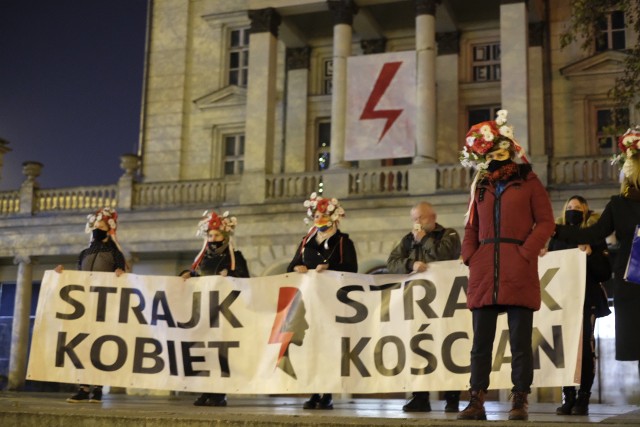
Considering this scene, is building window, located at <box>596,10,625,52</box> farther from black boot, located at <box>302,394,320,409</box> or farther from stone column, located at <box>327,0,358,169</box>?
black boot, located at <box>302,394,320,409</box>

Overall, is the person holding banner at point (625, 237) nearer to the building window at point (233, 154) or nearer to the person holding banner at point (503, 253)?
the person holding banner at point (503, 253)

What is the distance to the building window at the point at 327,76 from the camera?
87.4 ft

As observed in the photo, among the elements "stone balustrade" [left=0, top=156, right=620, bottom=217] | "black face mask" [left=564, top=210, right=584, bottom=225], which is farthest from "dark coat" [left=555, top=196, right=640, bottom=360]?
"stone balustrade" [left=0, top=156, right=620, bottom=217]

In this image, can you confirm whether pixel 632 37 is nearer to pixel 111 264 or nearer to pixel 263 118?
pixel 263 118

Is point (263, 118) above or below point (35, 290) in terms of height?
above

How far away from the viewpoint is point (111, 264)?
1090cm

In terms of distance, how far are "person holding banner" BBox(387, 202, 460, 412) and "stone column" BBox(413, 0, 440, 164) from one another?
1258cm

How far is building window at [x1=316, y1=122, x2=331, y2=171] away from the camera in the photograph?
26188 millimetres

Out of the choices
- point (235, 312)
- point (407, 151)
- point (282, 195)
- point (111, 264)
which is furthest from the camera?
point (282, 195)

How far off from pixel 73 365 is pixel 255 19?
1542 cm

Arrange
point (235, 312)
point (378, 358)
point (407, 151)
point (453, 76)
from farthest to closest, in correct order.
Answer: point (453, 76), point (407, 151), point (235, 312), point (378, 358)

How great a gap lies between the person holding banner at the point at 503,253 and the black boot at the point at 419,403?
2.38m


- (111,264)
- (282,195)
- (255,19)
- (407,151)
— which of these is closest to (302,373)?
(111,264)

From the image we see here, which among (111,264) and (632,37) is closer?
(111,264)
